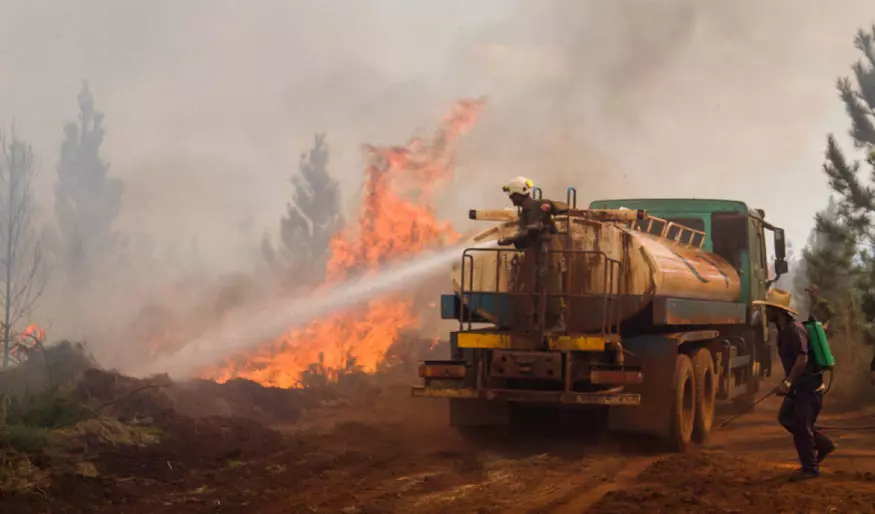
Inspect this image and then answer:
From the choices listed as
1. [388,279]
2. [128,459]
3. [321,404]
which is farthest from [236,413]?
[388,279]

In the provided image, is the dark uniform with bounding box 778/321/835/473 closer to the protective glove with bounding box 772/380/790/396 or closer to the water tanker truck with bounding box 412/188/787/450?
the protective glove with bounding box 772/380/790/396

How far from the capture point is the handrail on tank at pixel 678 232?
43.1 ft

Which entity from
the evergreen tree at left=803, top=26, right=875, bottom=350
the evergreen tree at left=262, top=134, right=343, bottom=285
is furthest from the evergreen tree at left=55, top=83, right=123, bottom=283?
the evergreen tree at left=803, top=26, right=875, bottom=350

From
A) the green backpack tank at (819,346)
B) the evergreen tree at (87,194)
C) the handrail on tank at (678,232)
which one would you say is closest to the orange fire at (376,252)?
the handrail on tank at (678,232)

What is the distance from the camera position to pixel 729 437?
1224cm

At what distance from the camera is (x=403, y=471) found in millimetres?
8906

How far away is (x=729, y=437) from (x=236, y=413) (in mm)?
8713

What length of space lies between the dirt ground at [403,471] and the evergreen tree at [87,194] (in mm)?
48906

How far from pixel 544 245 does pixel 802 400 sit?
3.42 m

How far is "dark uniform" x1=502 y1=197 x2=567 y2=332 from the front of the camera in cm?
1004

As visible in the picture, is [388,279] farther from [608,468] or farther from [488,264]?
[608,468]

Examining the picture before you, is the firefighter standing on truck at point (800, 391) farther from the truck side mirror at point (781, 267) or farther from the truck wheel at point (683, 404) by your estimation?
the truck side mirror at point (781, 267)

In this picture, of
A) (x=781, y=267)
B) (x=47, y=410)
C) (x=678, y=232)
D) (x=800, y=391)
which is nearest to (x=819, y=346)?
(x=800, y=391)

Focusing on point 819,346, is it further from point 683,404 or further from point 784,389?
point 683,404
